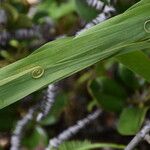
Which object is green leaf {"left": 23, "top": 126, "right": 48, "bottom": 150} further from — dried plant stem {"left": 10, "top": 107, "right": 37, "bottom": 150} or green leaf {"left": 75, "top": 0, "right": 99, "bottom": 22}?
green leaf {"left": 75, "top": 0, "right": 99, "bottom": 22}

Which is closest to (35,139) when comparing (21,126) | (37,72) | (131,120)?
(21,126)

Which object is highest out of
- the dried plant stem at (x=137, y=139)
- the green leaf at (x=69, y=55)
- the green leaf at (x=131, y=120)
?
the green leaf at (x=69, y=55)

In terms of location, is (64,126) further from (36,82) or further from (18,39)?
(36,82)

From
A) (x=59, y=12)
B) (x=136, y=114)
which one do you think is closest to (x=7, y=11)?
(x=59, y=12)

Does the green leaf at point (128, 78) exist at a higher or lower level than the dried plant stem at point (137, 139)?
lower

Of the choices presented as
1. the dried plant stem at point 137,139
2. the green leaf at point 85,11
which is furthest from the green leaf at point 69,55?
the green leaf at point 85,11

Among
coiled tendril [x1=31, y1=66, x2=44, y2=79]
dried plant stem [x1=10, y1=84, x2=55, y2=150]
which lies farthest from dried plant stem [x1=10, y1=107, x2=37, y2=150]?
coiled tendril [x1=31, y1=66, x2=44, y2=79]

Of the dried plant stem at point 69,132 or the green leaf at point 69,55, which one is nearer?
the green leaf at point 69,55

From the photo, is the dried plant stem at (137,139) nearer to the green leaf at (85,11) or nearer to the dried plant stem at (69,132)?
the dried plant stem at (69,132)
